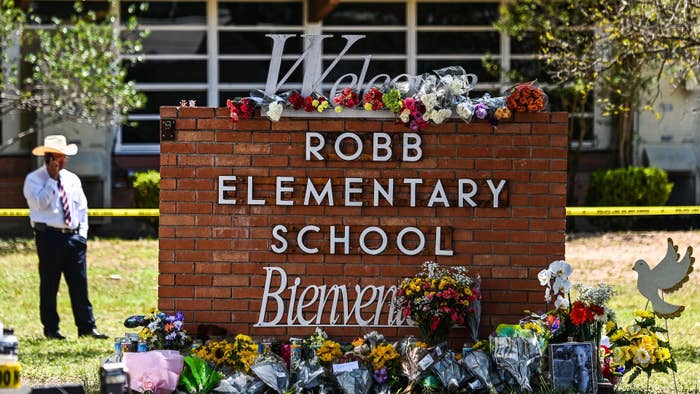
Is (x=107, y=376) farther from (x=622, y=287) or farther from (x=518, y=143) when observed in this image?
(x=622, y=287)

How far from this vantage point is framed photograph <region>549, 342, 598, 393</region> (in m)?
7.88

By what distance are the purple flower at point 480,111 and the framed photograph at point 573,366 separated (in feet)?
5.71

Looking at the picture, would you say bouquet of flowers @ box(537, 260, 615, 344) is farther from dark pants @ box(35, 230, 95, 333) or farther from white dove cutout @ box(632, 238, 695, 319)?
dark pants @ box(35, 230, 95, 333)

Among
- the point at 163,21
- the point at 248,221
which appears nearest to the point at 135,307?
the point at 248,221

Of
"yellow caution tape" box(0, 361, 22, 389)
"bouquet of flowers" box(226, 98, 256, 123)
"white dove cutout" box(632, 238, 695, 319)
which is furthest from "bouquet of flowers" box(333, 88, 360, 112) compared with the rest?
"yellow caution tape" box(0, 361, 22, 389)

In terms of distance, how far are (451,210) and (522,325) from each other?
1014 mm

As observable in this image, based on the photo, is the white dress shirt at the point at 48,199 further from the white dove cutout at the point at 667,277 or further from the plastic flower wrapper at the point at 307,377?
the white dove cutout at the point at 667,277

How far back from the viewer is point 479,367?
7898mm

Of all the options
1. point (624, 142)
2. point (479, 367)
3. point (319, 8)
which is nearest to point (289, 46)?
point (319, 8)

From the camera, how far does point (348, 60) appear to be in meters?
19.6

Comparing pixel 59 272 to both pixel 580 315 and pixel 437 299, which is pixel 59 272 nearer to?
pixel 437 299

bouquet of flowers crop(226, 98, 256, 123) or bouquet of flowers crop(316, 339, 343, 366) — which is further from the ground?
bouquet of flowers crop(226, 98, 256, 123)

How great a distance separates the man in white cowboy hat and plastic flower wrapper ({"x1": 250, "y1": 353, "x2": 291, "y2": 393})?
3573mm

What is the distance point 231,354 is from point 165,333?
1.72 feet
